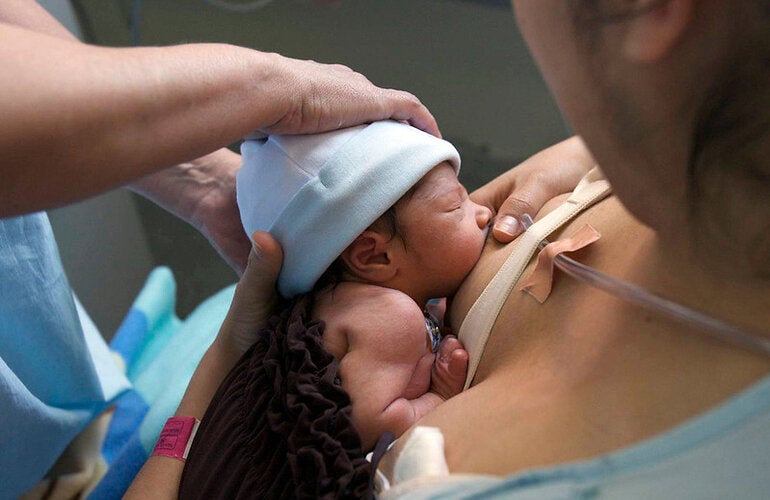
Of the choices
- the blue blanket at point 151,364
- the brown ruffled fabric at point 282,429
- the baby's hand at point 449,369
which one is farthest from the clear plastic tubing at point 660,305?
the blue blanket at point 151,364

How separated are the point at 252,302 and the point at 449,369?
10.9 inches

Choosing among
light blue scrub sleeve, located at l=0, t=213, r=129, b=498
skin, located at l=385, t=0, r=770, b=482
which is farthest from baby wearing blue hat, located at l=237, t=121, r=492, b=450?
light blue scrub sleeve, located at l=0, t=213, r=129, b=498

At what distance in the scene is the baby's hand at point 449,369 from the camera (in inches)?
31.5

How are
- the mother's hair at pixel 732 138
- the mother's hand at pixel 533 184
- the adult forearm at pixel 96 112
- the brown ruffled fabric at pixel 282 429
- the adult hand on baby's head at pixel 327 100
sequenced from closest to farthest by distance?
the mother's hair at pixel 732 138 < the adult forearm at pixel 96 112 < the brown ruffled fabric at pixel 282 429 < the adult hand on baby's head at pixel 327 100 < the mother's hand at pixel 533 184

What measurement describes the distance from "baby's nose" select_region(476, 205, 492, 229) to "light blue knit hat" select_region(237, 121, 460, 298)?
0.34 ft

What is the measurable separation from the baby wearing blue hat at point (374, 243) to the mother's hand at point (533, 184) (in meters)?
0.04

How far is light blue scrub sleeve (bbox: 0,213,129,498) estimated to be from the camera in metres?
0.96

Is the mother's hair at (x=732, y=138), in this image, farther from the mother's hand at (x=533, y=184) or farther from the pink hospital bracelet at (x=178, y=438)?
the pink hospital bracelet at (x=178, y=438)

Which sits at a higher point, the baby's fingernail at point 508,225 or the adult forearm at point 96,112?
the adult forearm at point 96,112

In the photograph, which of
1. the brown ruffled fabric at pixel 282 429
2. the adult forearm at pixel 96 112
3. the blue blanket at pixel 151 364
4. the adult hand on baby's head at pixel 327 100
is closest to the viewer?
the adult forearm at pixel 96 112

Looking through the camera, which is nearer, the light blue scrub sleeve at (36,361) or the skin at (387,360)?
the skin at (387,360)

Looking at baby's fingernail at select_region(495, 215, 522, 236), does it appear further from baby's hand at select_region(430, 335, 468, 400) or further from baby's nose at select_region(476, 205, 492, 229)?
baby's hand at select_region(430, 335, 468, 400)

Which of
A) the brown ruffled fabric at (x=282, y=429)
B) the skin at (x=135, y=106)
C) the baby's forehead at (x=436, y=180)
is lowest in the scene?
the brown ruffled fabric at (x=282, y=429)

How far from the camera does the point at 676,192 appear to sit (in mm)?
547
